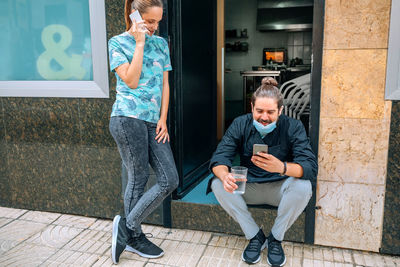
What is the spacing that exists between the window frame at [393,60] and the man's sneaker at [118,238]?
1.86 m

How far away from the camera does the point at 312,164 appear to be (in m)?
2.32

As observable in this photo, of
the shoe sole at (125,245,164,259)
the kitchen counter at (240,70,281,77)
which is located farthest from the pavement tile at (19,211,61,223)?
→ the kitchen counter at (240,70,281,77)

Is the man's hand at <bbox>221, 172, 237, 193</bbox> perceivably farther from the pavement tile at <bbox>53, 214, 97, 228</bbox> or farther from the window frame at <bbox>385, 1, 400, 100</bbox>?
the pavement tile at <bbox>53, 214, 97, 228</bbox>

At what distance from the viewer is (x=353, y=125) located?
244 cm

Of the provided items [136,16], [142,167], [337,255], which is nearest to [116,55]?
[136,16]

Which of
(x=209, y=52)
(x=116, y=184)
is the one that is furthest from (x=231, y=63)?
(x=116, y=184)

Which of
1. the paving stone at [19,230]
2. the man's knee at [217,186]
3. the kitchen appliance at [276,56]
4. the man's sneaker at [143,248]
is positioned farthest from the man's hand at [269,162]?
the kitchen appliance at [276,56]

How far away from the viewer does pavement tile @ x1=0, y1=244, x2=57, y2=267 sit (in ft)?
8.08

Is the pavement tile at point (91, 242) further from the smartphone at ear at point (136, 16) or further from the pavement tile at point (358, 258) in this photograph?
the pavement tile at point (358, 258)

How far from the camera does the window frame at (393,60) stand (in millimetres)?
2252

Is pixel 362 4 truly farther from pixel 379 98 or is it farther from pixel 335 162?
pixel 335 162

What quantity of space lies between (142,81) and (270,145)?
92cm

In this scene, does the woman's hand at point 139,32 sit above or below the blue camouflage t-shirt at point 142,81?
above

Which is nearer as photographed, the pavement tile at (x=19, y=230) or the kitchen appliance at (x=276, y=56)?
the pavement tile at (x=19, y=230)
